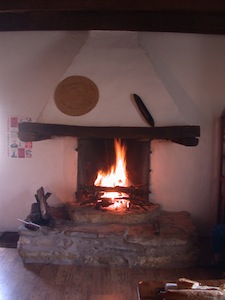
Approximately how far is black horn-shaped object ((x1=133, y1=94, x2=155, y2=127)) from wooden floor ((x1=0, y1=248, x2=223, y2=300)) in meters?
1.68

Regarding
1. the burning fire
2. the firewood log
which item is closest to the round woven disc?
the burning fire

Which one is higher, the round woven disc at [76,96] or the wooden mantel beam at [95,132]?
the round woven disc at [76,96]

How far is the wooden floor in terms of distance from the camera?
2520 mm

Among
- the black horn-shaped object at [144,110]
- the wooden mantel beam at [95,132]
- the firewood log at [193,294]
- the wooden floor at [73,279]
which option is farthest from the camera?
the black horn-shaped object at [144,110]

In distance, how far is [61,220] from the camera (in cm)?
329

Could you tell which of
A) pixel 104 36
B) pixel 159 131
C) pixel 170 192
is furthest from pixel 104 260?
pixel 104 36

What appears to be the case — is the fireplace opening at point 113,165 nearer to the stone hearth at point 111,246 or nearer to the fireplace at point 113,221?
the fireplace at point 113,221

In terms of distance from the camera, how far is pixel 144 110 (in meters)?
3.44

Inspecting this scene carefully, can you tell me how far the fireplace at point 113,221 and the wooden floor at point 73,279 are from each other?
4.3 inches

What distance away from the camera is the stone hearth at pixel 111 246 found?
3.00m

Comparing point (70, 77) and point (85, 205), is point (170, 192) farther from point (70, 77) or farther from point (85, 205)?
point (70, 77)

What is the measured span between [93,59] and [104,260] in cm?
230

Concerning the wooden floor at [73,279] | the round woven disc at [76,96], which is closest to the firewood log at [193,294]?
the wooden floor at [73,279]

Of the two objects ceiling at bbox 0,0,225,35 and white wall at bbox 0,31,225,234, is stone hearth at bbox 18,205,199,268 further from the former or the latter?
ceiling at bbox 0,0,225,35
